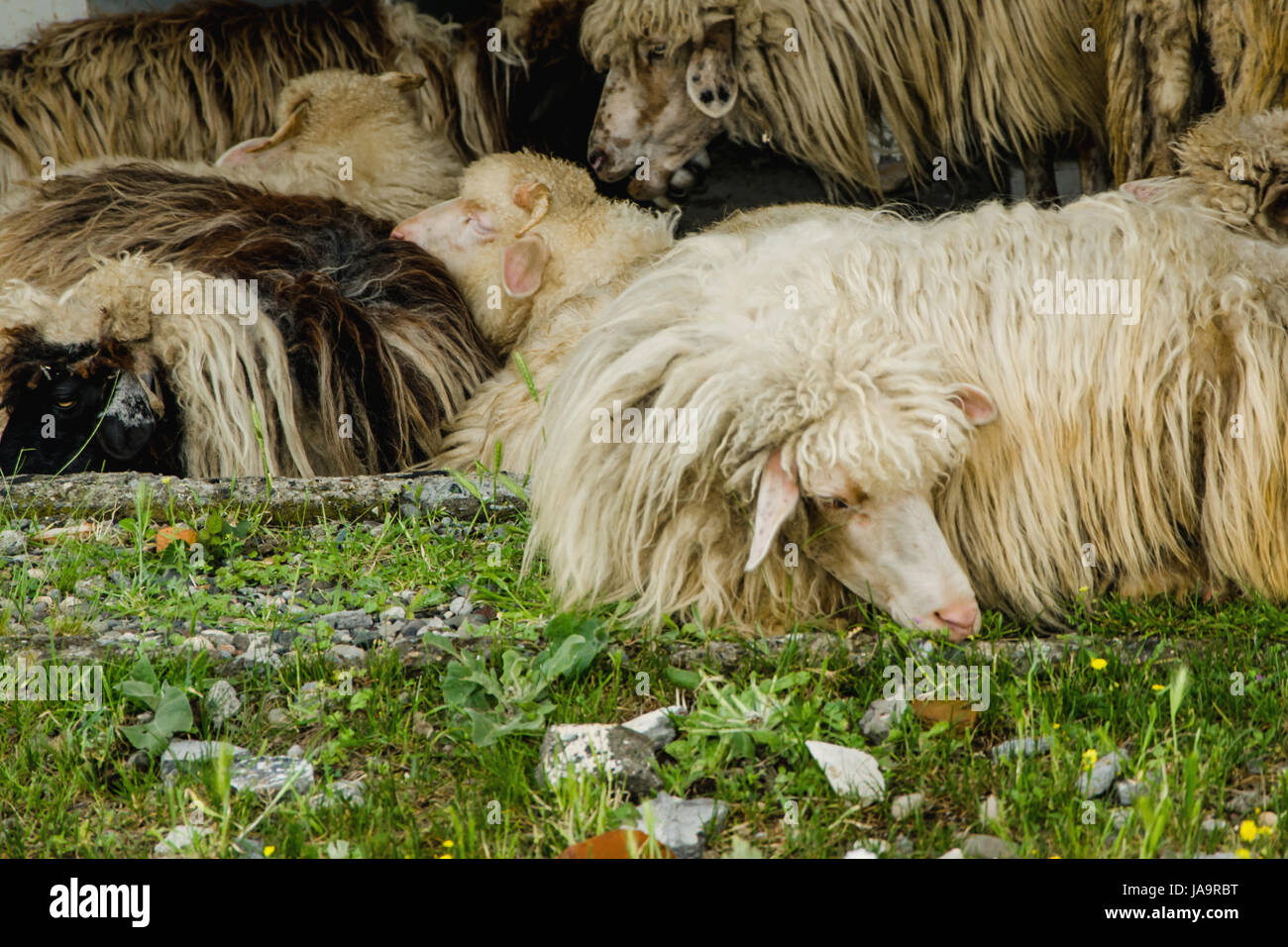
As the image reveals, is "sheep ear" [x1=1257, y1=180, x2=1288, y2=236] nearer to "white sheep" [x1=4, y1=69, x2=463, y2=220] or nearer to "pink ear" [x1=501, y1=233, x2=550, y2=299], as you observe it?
"pink ear" [x1=501, y1=233, x2=550, y2=299]

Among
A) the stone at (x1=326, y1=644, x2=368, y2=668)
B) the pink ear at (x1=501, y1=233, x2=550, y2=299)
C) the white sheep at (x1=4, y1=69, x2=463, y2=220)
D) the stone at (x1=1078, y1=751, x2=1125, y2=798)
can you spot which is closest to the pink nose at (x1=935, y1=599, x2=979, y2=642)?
the stone at (x1=1078, y1=751, x2=1125, y2=798)

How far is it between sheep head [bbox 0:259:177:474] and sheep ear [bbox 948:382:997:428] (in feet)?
7.48

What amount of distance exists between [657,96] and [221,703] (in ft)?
9.99

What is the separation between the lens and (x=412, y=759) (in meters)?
2.62

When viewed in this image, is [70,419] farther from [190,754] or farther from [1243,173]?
[1243,173]

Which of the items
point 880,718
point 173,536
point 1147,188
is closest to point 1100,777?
point 880,718

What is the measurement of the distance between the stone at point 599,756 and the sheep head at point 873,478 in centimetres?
53

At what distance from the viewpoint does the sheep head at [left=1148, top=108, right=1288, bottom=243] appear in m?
3.76

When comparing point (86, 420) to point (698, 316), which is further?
point (86, 420)
